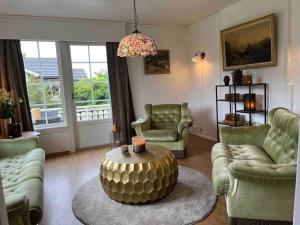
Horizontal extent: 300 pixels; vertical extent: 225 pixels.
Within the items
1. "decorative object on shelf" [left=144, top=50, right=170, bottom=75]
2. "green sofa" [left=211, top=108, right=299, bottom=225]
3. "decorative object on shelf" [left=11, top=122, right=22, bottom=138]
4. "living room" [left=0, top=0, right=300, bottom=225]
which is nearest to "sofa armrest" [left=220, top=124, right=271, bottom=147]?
"living room" [left=0, top=0, right=300, bottom=225]

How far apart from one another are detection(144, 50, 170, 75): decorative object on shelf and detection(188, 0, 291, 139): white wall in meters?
0.59

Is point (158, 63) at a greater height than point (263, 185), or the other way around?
point (158, 63)

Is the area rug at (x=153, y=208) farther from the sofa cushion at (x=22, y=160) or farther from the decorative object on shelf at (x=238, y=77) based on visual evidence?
the decorative object on shelf at (x=238, y=77)

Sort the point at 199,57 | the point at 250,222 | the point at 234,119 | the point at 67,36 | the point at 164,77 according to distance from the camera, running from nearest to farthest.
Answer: the point at 250,222 < the point at 234,119 < the point at 67,36 < the point at 199,57 < the point at 164,77

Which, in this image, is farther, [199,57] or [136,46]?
[199,57]

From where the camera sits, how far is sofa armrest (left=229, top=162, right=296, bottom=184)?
1.74 meters

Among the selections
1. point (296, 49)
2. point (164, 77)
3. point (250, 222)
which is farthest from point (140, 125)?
point (296, 49)

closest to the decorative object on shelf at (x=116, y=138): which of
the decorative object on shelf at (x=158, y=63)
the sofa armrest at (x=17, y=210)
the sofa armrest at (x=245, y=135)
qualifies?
the decorative object on shelf at (x=158, y=63)

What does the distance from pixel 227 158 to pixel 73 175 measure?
2.18m

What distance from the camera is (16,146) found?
→ 2.93m

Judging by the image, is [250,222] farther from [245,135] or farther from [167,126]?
[167,126]

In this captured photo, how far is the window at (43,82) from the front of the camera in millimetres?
4258

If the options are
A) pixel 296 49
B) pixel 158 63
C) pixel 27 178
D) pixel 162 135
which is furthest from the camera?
pixel 158 63

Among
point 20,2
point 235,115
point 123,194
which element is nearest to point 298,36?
point 235,115
